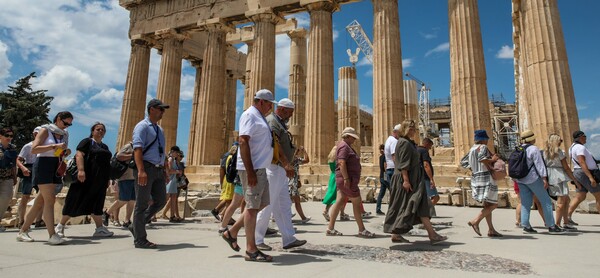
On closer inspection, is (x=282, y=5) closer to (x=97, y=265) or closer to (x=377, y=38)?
(x=377, y=38)

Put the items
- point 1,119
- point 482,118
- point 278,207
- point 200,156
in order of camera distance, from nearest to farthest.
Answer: point 278,207 → point 482,118 → point 200,156 → point 1,119

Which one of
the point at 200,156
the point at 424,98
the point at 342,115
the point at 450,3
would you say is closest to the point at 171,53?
the point at 200,156

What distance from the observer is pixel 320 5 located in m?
18.4

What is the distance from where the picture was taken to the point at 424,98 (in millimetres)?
60125

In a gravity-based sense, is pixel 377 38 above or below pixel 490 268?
above

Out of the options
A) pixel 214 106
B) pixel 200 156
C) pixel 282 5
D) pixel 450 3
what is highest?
pixel 282 5

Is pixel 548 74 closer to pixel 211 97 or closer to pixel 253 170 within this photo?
pixel 253 170

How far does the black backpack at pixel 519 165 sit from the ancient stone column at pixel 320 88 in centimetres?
1135

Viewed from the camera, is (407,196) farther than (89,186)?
No

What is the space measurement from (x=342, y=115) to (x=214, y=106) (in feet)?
35.1

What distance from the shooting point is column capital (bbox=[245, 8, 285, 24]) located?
19562 millimetres

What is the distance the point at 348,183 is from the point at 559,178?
399cm

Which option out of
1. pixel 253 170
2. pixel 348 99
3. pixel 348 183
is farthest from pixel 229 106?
pixel 253 170

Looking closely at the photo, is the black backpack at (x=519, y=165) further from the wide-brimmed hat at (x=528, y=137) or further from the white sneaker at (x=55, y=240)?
the white sneaker at (x=55, y=240)
